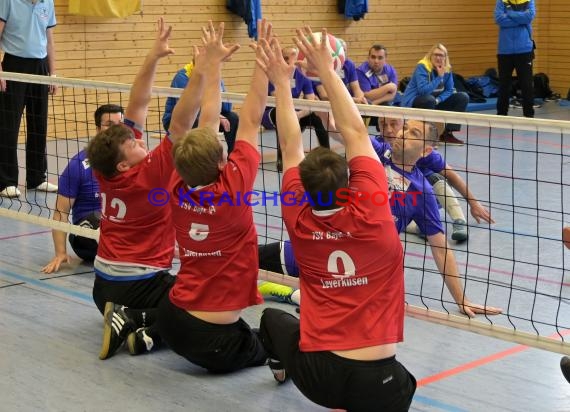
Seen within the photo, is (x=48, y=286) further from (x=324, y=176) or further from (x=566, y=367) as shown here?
(x=566, y=367)

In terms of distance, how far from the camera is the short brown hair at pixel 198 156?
3566 mm

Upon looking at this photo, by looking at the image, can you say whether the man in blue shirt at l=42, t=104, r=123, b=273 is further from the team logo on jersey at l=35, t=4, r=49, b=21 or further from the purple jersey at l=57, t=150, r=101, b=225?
the team logo on jersey at l=35, t=4, r=49, b=21

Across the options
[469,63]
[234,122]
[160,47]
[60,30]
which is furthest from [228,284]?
[469,63]

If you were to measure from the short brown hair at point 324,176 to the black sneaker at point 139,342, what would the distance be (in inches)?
58.1

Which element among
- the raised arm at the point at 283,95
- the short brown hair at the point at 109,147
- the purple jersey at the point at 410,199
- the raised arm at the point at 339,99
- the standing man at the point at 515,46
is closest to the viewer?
the raised arm at the point at 339,99

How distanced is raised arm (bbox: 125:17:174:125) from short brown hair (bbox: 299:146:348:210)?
58.1 inches

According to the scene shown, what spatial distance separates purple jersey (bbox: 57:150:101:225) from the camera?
18.2 ft

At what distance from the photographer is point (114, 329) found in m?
4.17

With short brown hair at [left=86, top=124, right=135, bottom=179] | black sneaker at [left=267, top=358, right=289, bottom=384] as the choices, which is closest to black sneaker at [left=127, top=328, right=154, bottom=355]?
→ black sneaker at [left=267, top=358, right=289, bottom=384]

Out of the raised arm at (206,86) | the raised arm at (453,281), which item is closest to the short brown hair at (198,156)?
the raised arm at (206,86)

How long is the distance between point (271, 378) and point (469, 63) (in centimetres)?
1284

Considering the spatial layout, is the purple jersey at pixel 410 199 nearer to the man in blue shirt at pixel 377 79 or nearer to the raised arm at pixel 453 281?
the raised arm at pixel 453 281

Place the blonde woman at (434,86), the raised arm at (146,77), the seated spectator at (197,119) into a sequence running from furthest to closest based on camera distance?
the blonde woman at (434,86) → the seated spectator at (197,119) → the raised arm at (146,77)

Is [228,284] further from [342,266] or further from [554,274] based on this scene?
[554,274]
